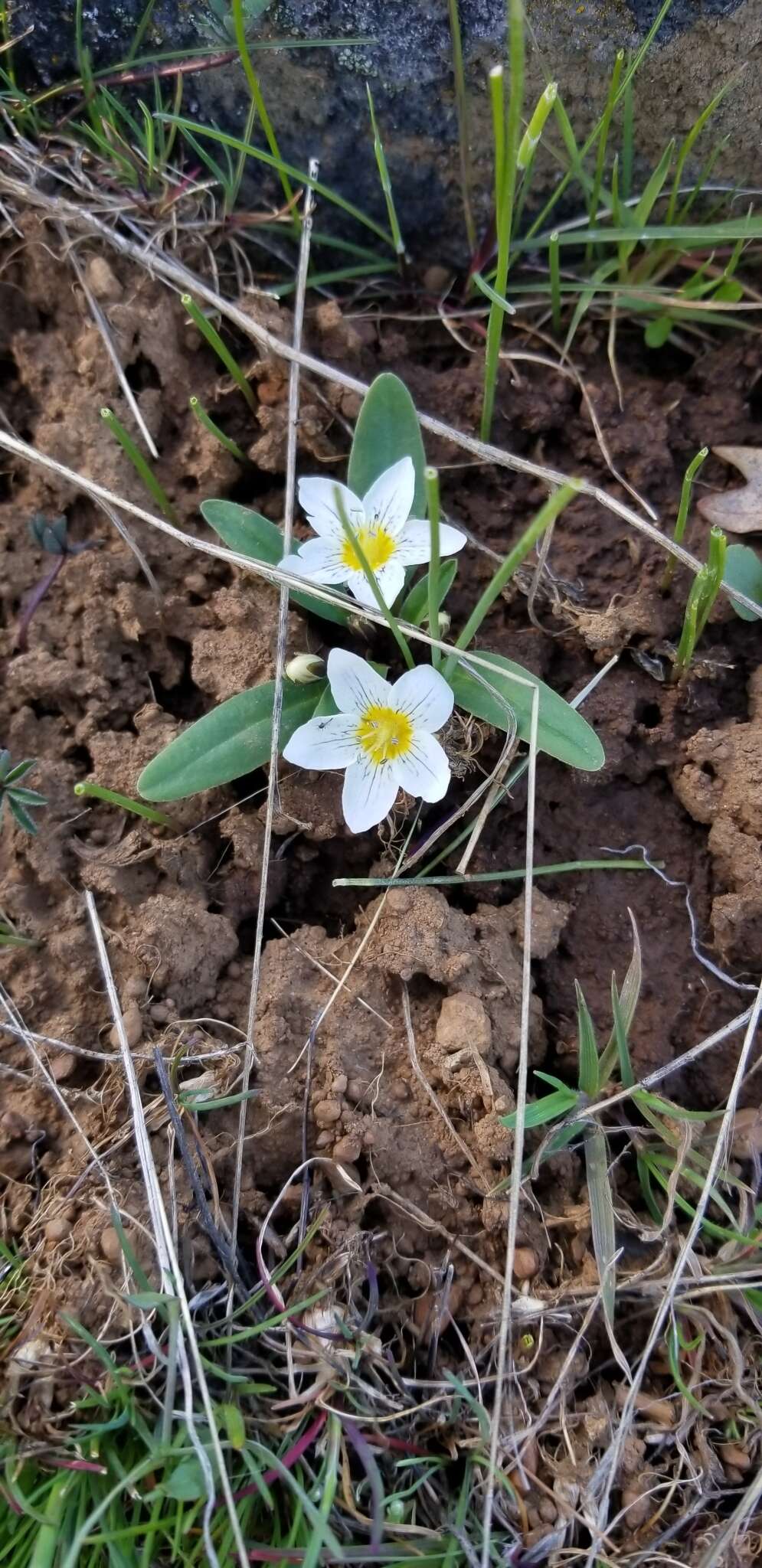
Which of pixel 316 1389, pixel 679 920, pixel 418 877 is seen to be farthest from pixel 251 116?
pixel 316 1389

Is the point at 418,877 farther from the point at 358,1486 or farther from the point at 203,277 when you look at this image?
the point at 203,277

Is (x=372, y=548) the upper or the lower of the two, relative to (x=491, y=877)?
upper

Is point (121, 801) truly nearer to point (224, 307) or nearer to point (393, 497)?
point (393, 497)

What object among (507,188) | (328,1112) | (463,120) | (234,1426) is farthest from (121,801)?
(463,120)

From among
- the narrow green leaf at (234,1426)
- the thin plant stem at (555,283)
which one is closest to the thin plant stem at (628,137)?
the thin plant stem at (555,283)

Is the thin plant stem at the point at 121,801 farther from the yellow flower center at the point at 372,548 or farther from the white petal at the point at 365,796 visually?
the yellow flower center at the point at 372,548
